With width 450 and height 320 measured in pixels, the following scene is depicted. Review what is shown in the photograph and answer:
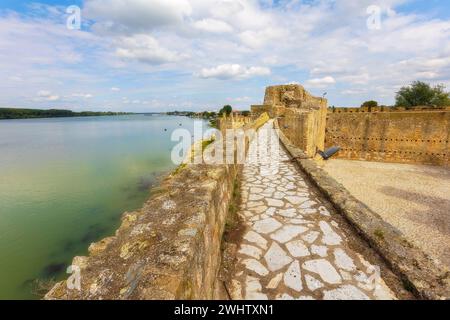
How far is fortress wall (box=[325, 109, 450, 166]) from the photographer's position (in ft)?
57.6

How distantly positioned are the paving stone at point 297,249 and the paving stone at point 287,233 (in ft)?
0.31

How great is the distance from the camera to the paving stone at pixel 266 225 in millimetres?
3211

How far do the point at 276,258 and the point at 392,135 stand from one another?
21556mm

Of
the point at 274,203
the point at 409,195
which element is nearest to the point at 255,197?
the point at 274,203

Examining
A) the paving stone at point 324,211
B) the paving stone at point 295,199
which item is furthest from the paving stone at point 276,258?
the paving stone at point 295,199

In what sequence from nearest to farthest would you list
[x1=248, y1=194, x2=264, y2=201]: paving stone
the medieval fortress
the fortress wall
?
1. the medieval fortress
2. [x1=248, y1=194, x2=264, y2=201]: paving stone
3. the fortress wall

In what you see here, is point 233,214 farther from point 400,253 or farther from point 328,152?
point 328,152

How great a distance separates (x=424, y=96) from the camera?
28.5 m

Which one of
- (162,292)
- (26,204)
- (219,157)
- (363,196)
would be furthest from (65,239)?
(363,196)

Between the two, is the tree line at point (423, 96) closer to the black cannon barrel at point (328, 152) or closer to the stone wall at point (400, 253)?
the black cannon barrel at point (328, 152)

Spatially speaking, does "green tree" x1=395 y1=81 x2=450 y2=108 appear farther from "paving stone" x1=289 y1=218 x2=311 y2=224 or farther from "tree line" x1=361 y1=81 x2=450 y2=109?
"paving stone" x1=289 y1=218 x2=311 y2=224

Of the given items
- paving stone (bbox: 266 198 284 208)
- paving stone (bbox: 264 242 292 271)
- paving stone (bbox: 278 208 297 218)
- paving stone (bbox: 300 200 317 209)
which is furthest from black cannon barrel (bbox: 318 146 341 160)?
paving stone (bbox: 264 242 292 271)
